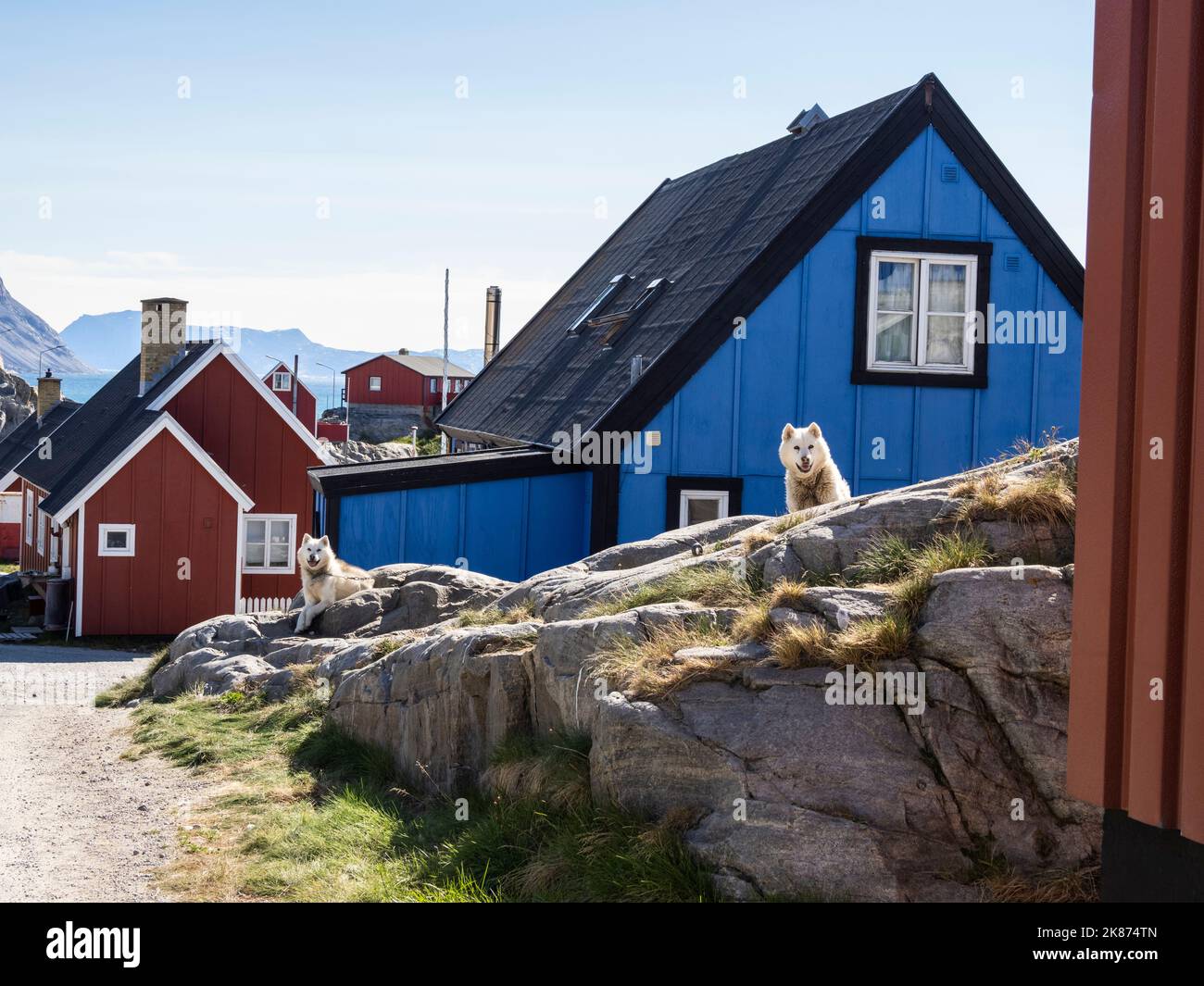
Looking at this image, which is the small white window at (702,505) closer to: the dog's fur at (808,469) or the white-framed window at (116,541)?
the dog's fur at (808,469)

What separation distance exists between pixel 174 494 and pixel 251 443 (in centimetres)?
346

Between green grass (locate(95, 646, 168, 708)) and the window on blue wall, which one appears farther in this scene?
the window on blue wall

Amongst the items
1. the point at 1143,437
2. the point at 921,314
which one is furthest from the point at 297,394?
the point at 1143,437

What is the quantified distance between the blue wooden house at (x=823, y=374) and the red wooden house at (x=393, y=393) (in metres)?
66.0

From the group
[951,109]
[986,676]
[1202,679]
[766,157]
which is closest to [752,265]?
[951,109]

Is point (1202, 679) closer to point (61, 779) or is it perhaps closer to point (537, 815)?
point (537, 815)

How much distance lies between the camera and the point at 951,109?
1593cm

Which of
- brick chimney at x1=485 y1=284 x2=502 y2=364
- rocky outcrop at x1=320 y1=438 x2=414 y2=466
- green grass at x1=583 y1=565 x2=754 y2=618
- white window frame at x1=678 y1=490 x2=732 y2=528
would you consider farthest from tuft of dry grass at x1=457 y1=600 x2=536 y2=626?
rocky outcrop at x1=320 y1=438 x2=414 y2=466

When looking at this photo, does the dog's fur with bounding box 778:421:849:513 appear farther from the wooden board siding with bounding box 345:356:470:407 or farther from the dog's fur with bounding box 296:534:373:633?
the wooden board siding with bounding box 345:356:470:407

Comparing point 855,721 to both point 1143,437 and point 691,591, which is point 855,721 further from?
point 691,591

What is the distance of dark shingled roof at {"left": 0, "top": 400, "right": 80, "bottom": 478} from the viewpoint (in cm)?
3909

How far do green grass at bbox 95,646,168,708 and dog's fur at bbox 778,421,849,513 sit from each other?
8498 mm

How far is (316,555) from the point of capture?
50.4 feet

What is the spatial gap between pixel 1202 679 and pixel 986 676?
181cm
